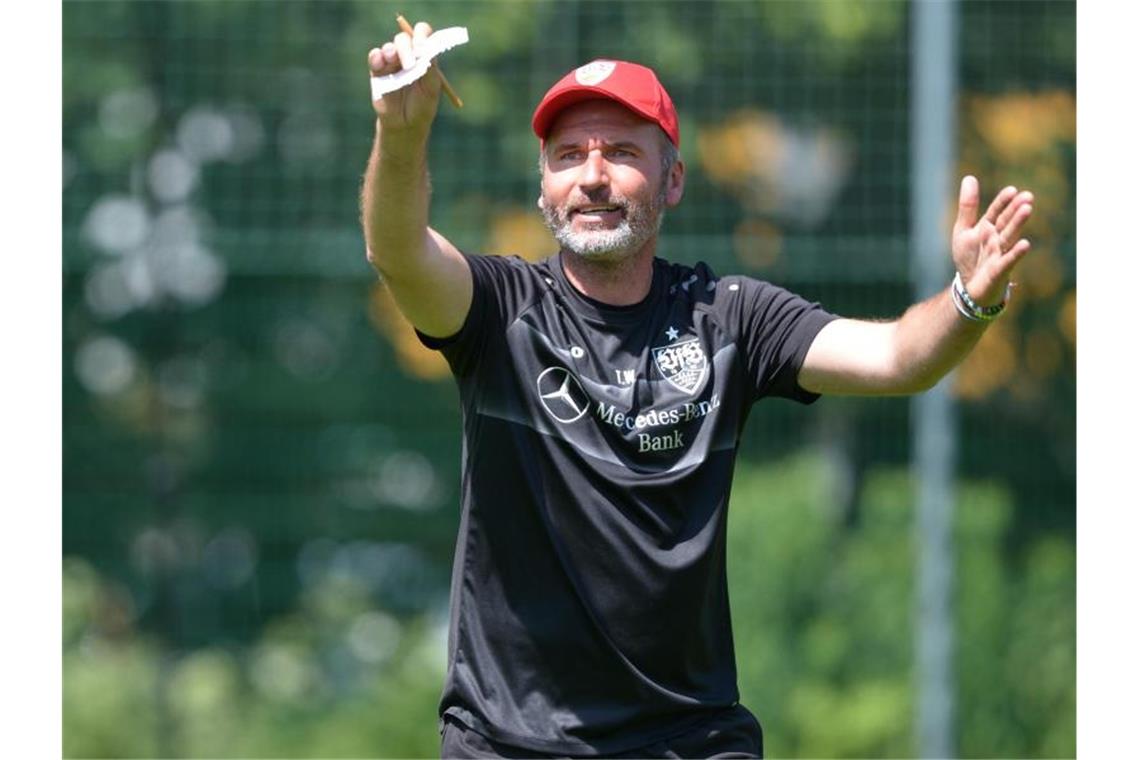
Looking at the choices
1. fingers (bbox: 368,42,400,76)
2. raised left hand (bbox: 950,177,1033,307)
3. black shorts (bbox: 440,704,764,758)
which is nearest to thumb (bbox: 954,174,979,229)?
raised left hand (bbox: 950,177,1033,307)

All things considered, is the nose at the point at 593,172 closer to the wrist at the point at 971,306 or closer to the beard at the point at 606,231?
the beard at the point at 606,231

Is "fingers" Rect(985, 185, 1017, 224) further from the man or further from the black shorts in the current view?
the black shorts

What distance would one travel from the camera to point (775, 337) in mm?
4512

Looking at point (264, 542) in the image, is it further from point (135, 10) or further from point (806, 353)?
point (806, 353)

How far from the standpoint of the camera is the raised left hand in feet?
13.7

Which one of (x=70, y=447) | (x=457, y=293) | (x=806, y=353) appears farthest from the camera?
(x=70, y=447)

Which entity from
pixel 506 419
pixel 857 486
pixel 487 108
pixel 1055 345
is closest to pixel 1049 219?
pixel 1055 345

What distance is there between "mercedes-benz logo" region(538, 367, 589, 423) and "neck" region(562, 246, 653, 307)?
0.24 meters

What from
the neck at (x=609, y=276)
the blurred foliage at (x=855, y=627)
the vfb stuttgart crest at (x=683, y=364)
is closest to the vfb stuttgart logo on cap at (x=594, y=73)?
the neck at (x=609, y=276)

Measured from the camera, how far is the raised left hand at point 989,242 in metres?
4.18

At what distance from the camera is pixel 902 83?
884 centimetres

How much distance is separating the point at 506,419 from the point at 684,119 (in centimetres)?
478

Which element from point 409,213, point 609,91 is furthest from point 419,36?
point 609,91

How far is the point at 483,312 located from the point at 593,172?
17.2 inches
